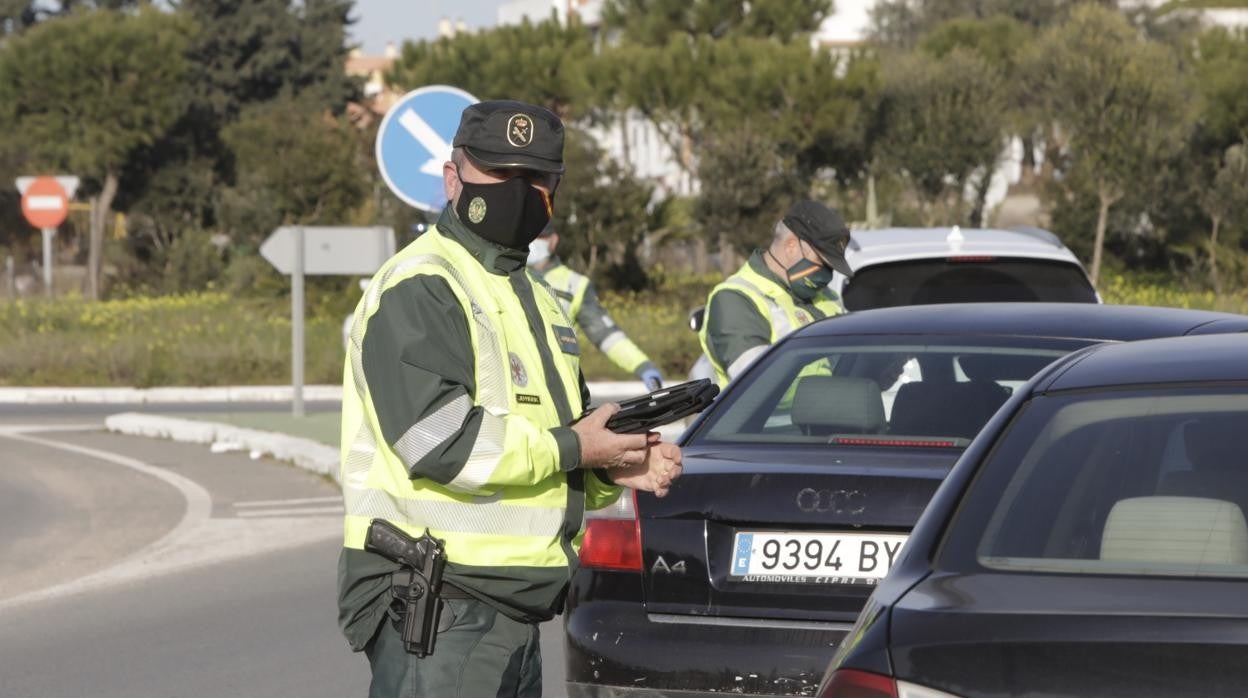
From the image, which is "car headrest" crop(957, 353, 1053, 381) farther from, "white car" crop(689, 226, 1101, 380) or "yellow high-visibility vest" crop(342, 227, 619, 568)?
"white car" crop(689, 226, 1101, 380)

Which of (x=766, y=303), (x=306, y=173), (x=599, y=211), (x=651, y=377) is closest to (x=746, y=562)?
(x=766, y=303)

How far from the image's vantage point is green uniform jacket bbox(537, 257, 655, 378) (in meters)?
10.0

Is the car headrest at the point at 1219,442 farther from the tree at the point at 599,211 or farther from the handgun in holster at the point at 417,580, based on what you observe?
the tree at the point at 599,211

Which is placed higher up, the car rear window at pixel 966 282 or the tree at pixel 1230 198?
the car rear window at pixel 966 282

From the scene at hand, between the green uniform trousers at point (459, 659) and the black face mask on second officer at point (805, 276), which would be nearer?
the green uniform trousers at point (459, 659)

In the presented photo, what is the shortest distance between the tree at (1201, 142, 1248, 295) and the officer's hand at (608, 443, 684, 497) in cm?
3476

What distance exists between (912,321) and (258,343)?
2040 cm

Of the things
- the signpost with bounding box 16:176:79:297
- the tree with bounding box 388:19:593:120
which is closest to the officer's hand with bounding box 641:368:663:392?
the signpost with bounding box 16:176:79:297

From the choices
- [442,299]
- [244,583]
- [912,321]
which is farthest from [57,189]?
[442,299]

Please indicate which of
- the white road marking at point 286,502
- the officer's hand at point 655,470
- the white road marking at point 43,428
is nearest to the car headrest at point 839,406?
the officer's hand at point 655,470

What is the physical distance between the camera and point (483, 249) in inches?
154

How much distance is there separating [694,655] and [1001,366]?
1.48m

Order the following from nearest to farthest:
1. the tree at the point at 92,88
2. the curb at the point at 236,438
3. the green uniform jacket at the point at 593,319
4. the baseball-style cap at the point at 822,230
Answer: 1. the baseball-style cap at the point at 822,230
2. the green uniform jacket at the point at 593,319
3. the curb at the point at 236,438
4. the tree at the point at 92,88

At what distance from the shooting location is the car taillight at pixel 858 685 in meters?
2.98
